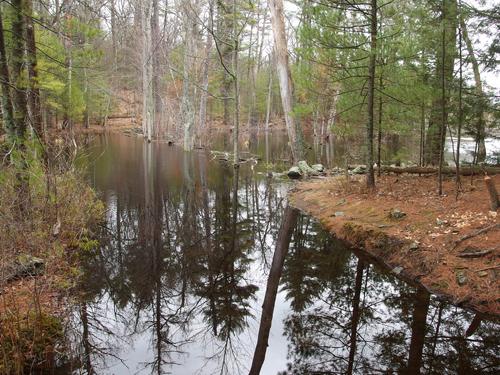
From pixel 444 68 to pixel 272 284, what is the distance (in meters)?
6.11

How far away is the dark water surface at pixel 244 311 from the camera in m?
4.46

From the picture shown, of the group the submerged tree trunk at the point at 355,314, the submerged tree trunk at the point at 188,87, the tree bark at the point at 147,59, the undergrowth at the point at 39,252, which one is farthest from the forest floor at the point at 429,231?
the tree bark at the point at 147,59

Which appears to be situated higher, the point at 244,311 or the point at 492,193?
the point at 492,193

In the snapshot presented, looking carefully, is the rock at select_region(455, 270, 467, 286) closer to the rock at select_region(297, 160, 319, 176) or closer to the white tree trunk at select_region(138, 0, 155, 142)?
the rock at select_region(297, 160, 319, 176)

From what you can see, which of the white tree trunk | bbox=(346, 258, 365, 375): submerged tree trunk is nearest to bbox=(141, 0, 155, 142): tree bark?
the white tree trunk

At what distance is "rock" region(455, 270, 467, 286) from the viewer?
5.54 metres

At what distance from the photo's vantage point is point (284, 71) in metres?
15.3

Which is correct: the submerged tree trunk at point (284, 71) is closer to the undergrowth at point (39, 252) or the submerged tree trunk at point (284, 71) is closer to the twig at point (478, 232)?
the undergrowth at point (39, 252)

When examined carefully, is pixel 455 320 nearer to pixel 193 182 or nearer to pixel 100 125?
pixel 193 182

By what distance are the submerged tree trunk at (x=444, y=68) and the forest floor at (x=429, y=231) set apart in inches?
54.3

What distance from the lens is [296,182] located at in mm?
14422

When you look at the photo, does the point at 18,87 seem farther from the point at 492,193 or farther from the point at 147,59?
the point at 147,59

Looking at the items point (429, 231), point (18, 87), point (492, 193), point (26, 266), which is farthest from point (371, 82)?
point (26, 266)

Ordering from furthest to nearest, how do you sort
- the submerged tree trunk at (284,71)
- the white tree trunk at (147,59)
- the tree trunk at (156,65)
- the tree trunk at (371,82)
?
1. the tree trunk at (156,65)
2. the white tree trunk at (147,59)
3. the submerged tree trunk at (284,71)
4. the tree trunk at (371,82)
